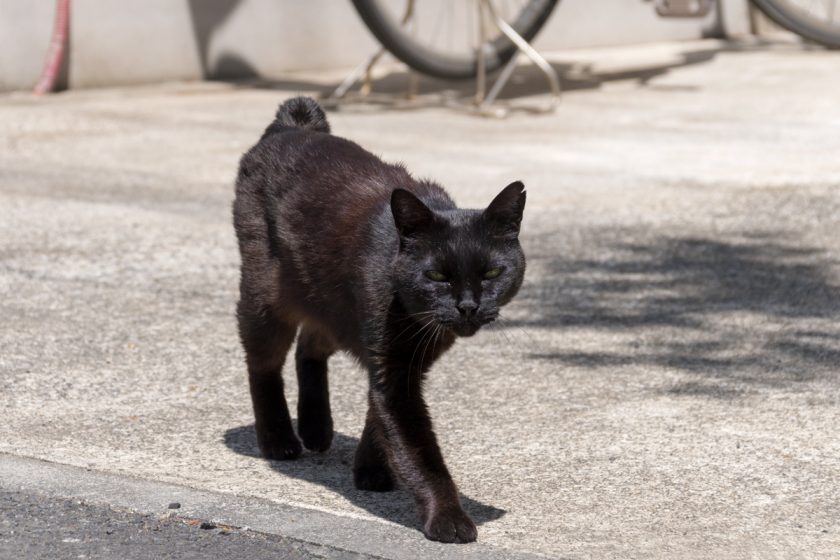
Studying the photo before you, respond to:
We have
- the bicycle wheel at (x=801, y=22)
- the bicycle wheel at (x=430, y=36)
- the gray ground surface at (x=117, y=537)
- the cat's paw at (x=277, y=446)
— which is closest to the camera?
the gray ground surface at (x=117, y=537)

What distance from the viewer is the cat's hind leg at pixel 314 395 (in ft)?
13.9

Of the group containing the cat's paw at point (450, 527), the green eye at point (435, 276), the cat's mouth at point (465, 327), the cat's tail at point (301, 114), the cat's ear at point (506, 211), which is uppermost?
the cat's tail at point (301, 114)

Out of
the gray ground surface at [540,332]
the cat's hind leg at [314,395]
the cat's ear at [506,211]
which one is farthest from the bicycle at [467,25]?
the cat's ear at [506,211]

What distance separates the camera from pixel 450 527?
11.3ft

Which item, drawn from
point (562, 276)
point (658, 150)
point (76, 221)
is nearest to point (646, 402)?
point (562, 276)

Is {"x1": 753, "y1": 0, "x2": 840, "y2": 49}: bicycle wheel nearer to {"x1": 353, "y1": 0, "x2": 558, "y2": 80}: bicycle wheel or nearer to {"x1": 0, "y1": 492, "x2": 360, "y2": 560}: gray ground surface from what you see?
{"x1": 353, "y1": 0, "x2": 558, "y2": 80}: bicycle wheel

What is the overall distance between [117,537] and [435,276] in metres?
1.02

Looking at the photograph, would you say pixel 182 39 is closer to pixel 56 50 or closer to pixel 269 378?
pixel 56 50

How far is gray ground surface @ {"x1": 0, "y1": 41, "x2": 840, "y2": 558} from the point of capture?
380 centimetres

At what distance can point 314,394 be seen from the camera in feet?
13.9

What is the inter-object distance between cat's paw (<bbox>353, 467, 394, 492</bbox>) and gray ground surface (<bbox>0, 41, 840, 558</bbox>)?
51mm

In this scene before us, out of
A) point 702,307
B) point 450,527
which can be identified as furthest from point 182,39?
point 450,527

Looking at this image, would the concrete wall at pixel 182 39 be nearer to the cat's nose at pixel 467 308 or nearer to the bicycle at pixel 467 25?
the bicycle at pixel 467 25

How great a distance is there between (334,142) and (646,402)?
1375mm
